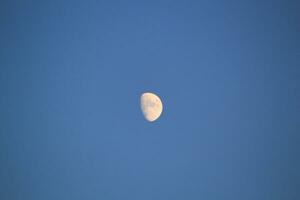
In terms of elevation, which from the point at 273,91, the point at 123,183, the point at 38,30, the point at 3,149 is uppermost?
the point at 38,30

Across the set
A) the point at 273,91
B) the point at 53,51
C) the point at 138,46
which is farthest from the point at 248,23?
the point at 53,51

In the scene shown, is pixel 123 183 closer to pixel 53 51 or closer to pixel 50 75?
pixel 50 75

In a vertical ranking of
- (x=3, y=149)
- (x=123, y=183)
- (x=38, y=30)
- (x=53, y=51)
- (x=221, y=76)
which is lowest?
(x=123, y=183)

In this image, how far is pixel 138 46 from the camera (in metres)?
2.36

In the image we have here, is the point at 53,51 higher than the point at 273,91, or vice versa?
the point at 53,51

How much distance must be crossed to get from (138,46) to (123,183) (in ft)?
4.40

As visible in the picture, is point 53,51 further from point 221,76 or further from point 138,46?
point 221,76

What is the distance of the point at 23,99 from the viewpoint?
2311 mm

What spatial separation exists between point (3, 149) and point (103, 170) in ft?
3.26

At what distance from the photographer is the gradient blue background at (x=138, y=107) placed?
231 cm

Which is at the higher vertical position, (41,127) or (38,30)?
(38,30)

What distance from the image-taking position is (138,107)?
2.34 m

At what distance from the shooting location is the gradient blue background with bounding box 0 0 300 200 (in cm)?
231

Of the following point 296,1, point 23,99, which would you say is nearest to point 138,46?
point 23,99
